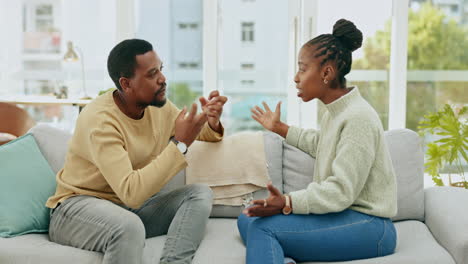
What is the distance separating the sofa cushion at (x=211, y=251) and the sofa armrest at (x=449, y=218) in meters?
0.03

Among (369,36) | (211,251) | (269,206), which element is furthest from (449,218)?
(369,36)

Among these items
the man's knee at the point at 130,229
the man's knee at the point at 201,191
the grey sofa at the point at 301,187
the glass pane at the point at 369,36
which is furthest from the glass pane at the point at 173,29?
the man's knee at the point at 130,229

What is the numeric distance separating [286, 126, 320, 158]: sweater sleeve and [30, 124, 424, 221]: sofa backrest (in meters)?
0.08

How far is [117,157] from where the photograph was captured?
1.84 m

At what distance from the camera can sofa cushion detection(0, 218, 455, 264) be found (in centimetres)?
178

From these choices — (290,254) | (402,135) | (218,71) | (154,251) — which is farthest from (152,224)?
(218,71)

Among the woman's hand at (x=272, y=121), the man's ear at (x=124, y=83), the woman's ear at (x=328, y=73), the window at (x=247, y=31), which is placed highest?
the window at (x=247, y=31)

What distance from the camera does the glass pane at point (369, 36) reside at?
4508mm

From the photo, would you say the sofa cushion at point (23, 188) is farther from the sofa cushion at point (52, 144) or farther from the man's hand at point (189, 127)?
the man's hand at point (189, 127)

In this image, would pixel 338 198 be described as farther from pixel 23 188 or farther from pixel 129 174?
pixel 23 188

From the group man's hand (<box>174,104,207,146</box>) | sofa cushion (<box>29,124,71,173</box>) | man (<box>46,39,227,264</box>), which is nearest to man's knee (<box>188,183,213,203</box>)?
man (<box>46,39,227,264</box>)

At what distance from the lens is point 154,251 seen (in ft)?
6.28

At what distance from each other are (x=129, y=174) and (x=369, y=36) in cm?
328

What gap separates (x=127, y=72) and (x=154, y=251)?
0.68 meters
